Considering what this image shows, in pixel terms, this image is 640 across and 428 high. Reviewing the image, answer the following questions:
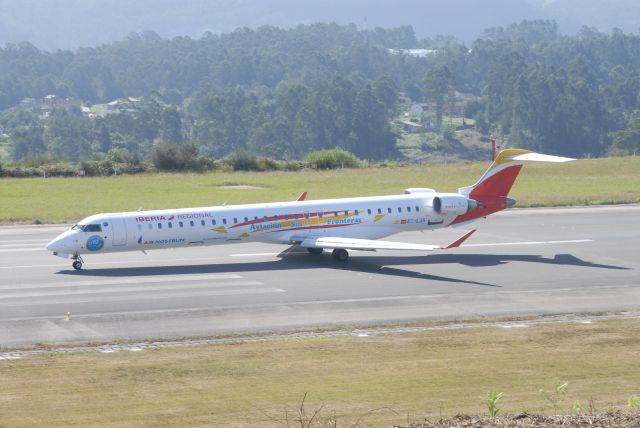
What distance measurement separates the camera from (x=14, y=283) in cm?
3816

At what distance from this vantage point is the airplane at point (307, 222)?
133 ft

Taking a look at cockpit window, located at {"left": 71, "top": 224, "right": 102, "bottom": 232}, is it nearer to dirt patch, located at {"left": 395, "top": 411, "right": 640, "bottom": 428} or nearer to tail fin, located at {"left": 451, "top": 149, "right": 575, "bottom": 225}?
tail fin, located at {"left": 451, "top": 149, "right": 575, "bottom": 225}

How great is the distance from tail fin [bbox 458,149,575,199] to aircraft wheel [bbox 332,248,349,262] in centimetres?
672

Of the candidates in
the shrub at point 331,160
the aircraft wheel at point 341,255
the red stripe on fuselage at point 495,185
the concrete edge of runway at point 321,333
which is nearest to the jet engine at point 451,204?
the red stripe on fuselage at point 495,185

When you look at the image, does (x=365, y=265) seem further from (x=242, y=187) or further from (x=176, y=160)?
(x=176, y=160)

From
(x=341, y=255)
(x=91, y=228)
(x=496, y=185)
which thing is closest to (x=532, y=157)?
(x=496, y=185)

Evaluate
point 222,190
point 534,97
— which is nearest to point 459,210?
point 222,190

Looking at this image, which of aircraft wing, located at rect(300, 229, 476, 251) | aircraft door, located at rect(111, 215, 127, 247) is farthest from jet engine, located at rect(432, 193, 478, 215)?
aircraft door, located at rect(111, 215, 127, 247)

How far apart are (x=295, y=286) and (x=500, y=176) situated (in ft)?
41.3

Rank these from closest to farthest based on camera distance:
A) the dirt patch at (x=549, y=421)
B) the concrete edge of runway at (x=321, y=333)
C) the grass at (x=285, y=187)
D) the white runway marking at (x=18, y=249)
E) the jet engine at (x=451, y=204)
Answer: the dirt patch at (x=549, y=421) < the concrete edge of runway at (x=321, y=333) < the jet engine at (x=451, y=204) < the white runway marking at (x=18, y=249) < the grass at (x=285, y=187)

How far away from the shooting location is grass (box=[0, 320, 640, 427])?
2234 cm

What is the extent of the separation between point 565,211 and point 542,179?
18722 mm

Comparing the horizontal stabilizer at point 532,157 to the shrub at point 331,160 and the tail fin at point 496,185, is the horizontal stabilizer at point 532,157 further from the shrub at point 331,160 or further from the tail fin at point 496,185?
the shrub at point 331,160

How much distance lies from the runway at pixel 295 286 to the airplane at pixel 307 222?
3.06 feet
